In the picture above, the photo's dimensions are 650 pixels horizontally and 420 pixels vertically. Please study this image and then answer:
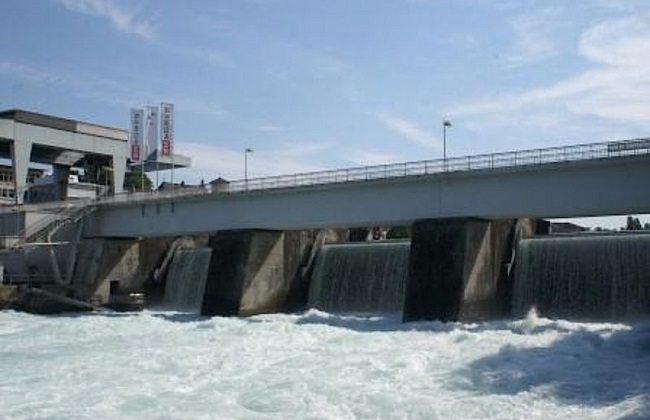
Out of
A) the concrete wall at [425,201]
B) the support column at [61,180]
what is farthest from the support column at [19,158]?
the concrete wall at [425,201]

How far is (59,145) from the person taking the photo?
60.4 metres

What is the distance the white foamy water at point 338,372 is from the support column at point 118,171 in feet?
108

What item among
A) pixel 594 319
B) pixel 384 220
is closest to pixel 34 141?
pixel 384 220

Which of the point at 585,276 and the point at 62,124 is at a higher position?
the point at 62,124

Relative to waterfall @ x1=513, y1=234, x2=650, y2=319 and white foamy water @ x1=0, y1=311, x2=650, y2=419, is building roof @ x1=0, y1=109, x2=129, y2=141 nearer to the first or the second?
white foamy water @ x1=0, y1=311, x2=650, y2=419

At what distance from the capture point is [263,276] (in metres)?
39.8

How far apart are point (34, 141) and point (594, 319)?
42745 mm

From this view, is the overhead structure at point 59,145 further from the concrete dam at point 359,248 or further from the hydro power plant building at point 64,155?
the concrete dam at point 359,248

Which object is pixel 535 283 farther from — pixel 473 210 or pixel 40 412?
pixel 40 412

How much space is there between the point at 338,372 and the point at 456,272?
11.7m

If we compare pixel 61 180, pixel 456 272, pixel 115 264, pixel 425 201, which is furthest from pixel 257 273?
pixel 61 180

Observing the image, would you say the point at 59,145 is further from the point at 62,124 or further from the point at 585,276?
the point at 585,276

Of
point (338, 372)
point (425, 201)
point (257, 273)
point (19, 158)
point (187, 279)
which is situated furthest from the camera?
point (19, 158)

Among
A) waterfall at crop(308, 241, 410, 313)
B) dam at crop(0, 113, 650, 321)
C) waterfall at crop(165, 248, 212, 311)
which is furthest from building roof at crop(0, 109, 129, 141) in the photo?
waterfall at crop(308, 241, 410, 313)
